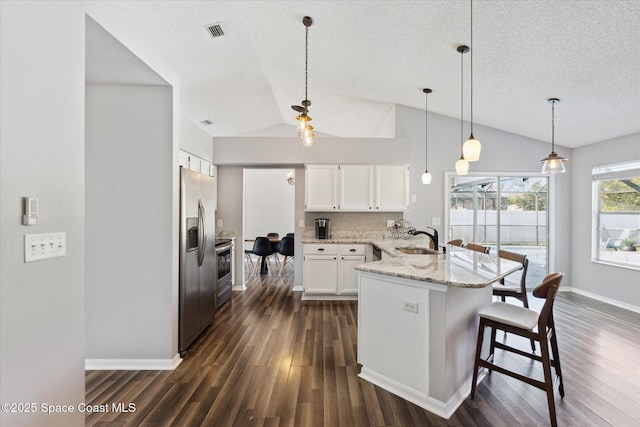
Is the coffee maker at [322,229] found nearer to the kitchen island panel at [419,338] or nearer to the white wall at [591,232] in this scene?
the kitchen island panel at [419,338]

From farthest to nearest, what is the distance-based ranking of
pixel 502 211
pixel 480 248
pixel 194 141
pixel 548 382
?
pixel 502 211, pixel 194 141, pixel 480 248, pixel 548 382

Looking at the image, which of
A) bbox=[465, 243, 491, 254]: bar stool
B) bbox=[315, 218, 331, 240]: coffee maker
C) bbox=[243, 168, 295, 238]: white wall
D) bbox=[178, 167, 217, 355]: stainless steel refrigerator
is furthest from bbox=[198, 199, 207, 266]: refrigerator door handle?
bbox=[243, 168, 295, 238]: white wall

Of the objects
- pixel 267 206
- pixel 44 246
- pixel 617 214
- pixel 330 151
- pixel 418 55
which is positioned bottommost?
pixel 44 246

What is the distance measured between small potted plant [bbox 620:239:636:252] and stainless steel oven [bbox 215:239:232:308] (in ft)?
18.3

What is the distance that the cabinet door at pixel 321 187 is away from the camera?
443cm

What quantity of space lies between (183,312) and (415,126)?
4084mm

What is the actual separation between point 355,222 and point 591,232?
355cm

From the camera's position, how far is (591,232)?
4.25m

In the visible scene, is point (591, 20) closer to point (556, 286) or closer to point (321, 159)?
point (556, 286)

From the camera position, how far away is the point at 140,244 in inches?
93.7

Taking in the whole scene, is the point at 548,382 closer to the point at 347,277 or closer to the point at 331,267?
the point at 347,277

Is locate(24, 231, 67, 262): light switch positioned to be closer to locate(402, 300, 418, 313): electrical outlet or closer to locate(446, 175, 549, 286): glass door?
locate(402, 300, 418, 313): electrical outlet

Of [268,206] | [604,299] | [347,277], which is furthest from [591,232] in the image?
[268,206]

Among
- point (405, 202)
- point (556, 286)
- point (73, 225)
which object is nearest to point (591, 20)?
point (556, 286)
